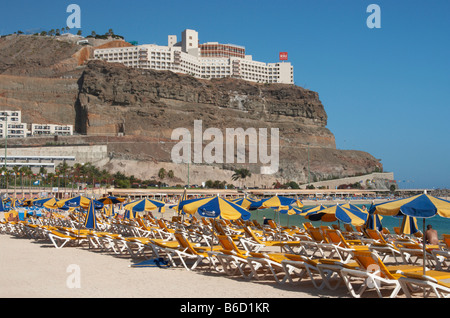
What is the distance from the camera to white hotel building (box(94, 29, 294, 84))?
11950cm

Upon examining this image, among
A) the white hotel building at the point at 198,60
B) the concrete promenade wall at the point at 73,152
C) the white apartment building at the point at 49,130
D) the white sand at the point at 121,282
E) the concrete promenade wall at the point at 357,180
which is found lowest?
the white sand at the point at 121,282

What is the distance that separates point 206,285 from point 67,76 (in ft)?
352

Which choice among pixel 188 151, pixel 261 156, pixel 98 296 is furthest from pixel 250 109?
pixel 98 296

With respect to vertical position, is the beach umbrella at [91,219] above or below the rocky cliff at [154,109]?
below

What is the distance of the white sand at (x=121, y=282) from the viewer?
8.27 metres

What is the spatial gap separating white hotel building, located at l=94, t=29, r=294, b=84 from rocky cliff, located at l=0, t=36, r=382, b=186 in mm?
8217

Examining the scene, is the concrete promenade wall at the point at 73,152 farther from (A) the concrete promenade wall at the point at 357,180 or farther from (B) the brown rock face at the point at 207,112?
(A) the concrete promenade wall at the point at 357,180

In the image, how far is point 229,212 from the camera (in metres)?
10.9

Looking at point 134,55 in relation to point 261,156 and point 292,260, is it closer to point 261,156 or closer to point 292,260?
point 261,156

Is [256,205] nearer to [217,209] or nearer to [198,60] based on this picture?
[217,209]

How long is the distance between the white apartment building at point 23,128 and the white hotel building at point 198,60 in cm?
2726

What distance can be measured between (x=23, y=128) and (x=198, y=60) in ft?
163

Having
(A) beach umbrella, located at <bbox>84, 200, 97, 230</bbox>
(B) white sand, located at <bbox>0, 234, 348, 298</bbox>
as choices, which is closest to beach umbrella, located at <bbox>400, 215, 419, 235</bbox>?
(B) white sand, located at <bbox>0, 234, 348, 298</bbox>

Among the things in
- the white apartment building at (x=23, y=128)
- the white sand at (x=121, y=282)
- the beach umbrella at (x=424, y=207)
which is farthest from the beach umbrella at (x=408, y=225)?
the white apartment building at (x=23, y=128)
